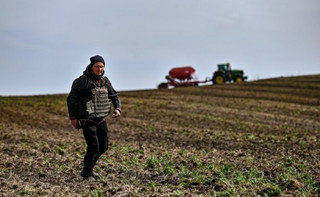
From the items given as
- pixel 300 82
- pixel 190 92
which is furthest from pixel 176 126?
pixel 300 82

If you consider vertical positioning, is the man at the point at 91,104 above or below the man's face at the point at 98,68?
below

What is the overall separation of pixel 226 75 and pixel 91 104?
37319mm

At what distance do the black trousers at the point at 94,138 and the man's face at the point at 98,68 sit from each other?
0.79m

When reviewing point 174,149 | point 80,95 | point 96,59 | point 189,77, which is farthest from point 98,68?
point 189,77

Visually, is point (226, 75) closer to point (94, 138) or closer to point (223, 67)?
point (223, 67)

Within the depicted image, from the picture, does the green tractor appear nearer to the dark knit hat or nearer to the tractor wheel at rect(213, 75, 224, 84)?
Answer: the tractor wheel at rect(213, 75, 224, 84)

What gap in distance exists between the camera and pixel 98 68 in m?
7.91

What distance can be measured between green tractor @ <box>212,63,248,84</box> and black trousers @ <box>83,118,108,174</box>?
3597cm

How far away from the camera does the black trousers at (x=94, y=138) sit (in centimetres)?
787

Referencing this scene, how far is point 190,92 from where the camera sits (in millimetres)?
34344

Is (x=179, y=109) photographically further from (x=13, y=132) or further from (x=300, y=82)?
(x=300, y=82)

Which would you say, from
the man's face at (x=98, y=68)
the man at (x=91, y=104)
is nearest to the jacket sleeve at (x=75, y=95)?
the man at (x=91, y=104)

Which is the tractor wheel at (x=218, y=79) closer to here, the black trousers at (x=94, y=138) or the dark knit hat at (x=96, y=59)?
the black trousers at (x=94, y=138)

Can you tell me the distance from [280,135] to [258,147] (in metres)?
3.54
